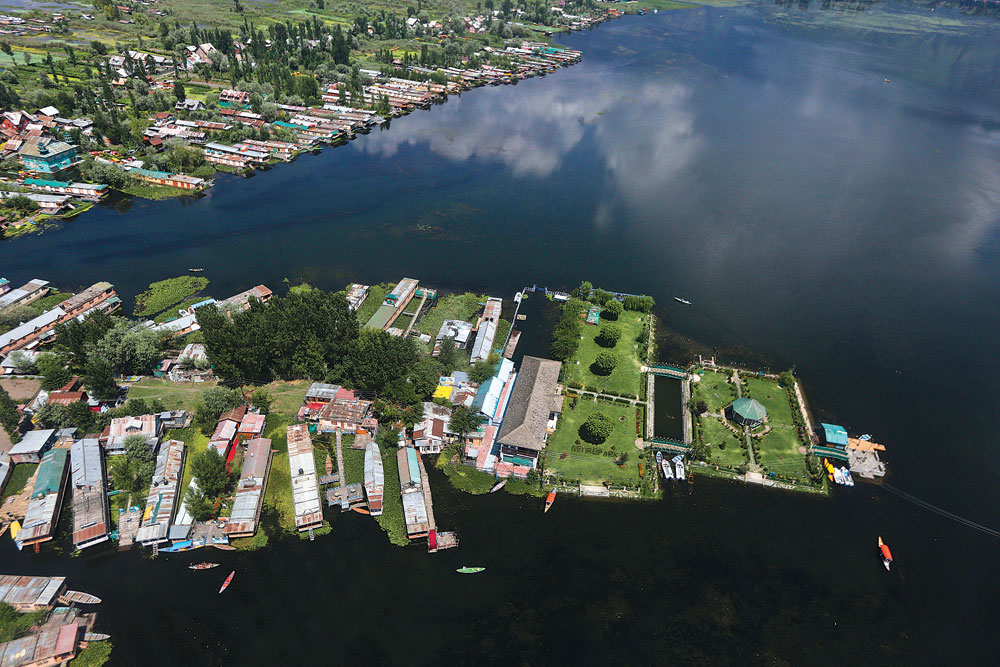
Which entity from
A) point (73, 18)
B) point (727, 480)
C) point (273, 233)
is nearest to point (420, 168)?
point (273, 233)

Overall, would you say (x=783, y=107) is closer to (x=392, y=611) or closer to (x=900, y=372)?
(x=900, y=372)

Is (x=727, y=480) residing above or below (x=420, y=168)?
below

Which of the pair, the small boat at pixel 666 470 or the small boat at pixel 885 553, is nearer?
the small boat at pixel 885 553

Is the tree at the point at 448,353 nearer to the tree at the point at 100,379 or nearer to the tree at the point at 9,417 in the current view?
the tree at the point at 100,379

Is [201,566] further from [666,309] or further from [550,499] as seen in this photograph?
[666,309]

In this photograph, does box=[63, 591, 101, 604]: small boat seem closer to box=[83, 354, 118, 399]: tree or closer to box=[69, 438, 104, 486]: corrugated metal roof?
box=[69, 438, 104, 486]: corrugated metal roof

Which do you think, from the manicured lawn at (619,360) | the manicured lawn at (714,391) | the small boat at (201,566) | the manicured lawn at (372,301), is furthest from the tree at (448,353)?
the small boat at (201,566)

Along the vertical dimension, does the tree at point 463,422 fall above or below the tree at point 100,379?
below
